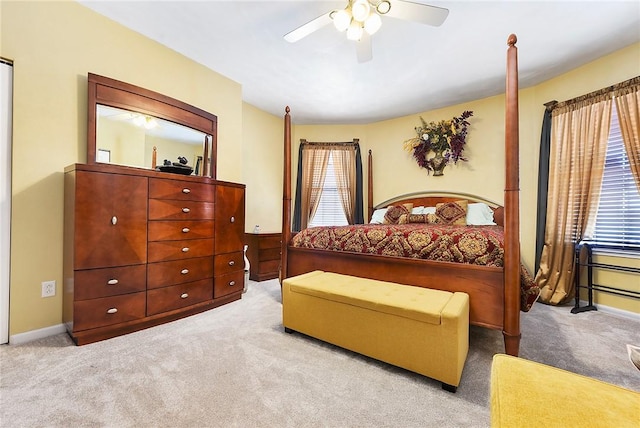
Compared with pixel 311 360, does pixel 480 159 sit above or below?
above

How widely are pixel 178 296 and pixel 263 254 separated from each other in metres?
1.57

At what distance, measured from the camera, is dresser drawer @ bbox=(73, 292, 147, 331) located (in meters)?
1.86

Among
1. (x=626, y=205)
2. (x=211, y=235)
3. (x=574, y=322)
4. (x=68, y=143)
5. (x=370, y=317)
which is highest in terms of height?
(x=68, y=143)

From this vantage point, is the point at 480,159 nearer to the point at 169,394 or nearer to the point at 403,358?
the point at 403,358

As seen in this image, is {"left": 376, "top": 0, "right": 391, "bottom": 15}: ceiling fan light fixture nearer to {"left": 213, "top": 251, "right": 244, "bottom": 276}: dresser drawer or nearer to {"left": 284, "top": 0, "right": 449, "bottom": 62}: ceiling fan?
{"left": 284, "top": 0, "right": 449, "bottom": 62}: ceiling fan

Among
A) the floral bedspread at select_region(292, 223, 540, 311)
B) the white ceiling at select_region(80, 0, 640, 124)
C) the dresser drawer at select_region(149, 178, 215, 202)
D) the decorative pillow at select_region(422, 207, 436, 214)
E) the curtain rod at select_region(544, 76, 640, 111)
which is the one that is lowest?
the floral bedspread at select_region(292, 223, 540, 311)

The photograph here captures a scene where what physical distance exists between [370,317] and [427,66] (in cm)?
293

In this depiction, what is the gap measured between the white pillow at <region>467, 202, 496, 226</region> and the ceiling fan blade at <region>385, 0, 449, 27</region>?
8.02 feet

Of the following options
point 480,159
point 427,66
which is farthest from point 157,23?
point 480,159

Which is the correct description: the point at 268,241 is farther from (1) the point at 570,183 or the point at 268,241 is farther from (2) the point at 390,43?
(1) the point at 570,183

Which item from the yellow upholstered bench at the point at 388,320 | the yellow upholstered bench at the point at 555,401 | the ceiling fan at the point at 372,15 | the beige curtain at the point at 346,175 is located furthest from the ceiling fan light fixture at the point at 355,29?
the beige curtain at the point at 346,175

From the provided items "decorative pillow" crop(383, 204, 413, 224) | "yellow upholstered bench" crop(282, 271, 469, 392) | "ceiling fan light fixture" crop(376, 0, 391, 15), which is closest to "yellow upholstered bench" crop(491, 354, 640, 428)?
"yellow upholstered bench" crop(282, 271, 469, 392)

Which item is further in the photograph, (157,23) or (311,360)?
(157,23)

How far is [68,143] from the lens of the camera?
2146 millimetres
